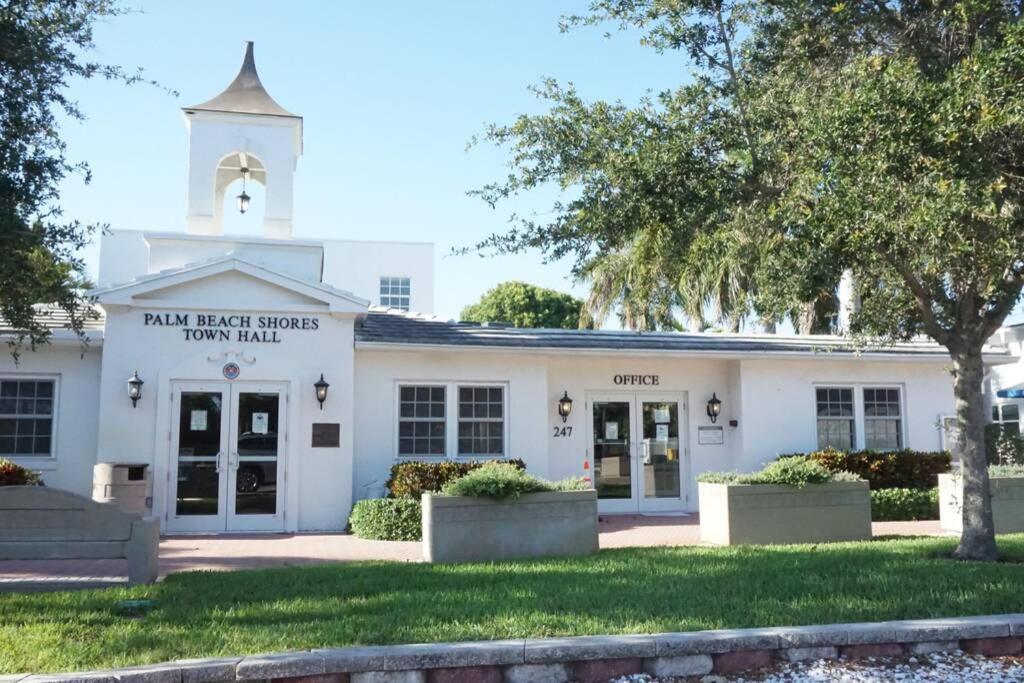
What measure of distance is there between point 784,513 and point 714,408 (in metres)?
5.54

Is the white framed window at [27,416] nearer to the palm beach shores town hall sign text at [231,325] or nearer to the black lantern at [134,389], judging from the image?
the black lantern at [134,389]

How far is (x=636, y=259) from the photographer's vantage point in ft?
39.6

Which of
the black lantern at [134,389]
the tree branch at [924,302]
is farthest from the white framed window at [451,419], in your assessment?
the tree branch at [924,302]

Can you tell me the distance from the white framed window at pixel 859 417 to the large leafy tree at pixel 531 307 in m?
28.1

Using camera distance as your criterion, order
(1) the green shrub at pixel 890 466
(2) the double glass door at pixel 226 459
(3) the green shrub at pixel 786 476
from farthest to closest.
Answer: (1) the green shrub at pixel 890 466
(2) the double glass door at pixel 226 459
(3) the green shrub at pixel 786 476

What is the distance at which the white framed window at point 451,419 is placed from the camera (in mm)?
15969

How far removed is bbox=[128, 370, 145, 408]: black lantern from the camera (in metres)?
14.1

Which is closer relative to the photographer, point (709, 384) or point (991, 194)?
point (991, 194)

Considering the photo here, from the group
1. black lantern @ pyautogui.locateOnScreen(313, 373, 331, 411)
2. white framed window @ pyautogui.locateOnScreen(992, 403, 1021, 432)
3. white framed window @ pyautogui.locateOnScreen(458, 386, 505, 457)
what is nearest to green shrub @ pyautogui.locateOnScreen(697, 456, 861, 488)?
white framed window @ pyautogui.locateOnScreen(458, 386, 505, 457)

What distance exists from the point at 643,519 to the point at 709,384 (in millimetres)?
3362

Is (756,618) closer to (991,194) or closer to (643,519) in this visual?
(991,194)

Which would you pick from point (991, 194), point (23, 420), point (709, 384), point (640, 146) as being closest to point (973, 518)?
point (991, 194)

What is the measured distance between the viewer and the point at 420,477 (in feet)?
46.6

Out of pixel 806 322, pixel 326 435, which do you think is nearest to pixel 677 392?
pixel 326 435
